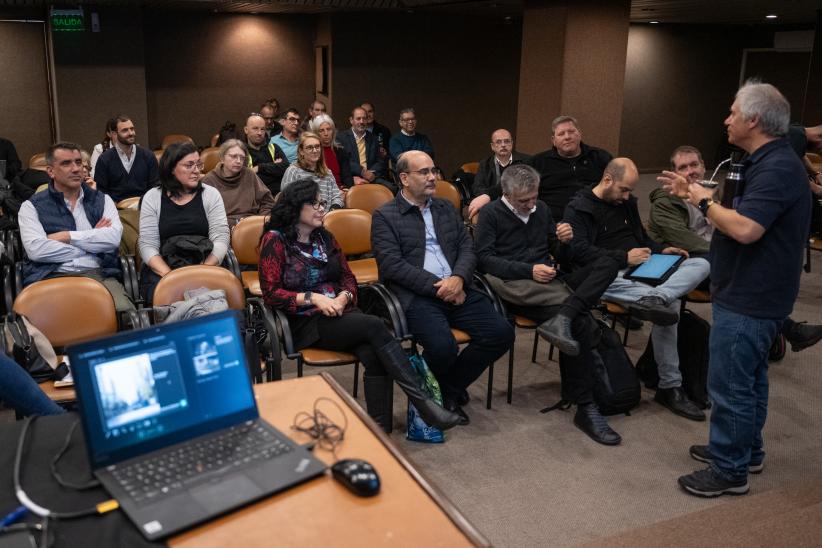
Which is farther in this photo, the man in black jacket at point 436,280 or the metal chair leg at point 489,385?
the metal chair leg at point 489,385

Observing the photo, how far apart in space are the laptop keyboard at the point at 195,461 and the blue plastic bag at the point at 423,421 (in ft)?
6.12

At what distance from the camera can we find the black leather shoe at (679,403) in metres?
4.16

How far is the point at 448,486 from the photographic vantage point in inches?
135

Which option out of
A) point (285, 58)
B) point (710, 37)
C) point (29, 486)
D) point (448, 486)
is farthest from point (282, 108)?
point (29, 486)

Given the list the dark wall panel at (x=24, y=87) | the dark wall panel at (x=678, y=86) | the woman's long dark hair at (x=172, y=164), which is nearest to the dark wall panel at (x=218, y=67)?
the dark wall panel at (x=24, y=87)

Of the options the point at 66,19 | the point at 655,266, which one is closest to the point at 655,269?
the point at 655,266

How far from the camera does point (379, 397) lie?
376 centimetres

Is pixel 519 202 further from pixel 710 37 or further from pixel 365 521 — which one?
pixel 710 37

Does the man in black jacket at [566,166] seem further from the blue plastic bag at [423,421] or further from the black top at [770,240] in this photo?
the black top at [770,240]

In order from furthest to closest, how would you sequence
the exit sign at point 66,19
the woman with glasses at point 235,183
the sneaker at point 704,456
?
the exit sign at point 66,19
the woman with glasses at point 235,183
the sneaker at point 704,456

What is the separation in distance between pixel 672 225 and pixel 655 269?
19.1 inches

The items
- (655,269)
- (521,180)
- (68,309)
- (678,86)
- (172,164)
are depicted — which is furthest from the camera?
(678,86)

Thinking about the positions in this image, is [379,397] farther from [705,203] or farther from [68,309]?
[705,203]

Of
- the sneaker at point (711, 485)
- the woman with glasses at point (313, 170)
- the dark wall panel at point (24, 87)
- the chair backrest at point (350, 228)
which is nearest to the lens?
the sneaker at point (711, 485)
